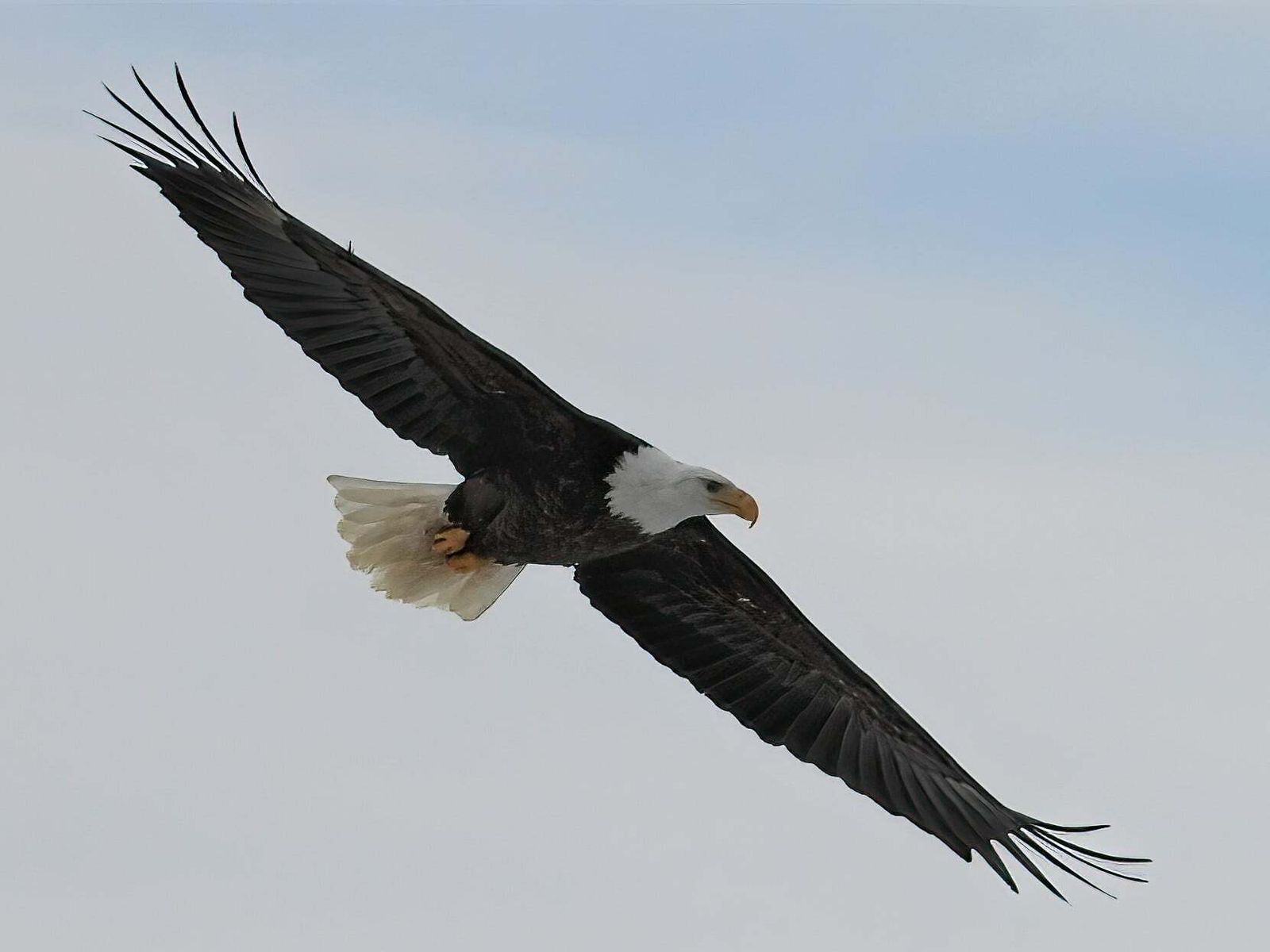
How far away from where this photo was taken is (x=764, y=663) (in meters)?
11.0

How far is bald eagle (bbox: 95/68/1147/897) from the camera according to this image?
947 centimetres

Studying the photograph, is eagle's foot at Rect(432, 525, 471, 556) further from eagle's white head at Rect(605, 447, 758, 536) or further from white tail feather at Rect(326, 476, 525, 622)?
eagle's white head at Rect(605, 447, 758, 536)

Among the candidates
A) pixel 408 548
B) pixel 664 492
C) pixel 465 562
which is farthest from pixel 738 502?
pixel 408 548

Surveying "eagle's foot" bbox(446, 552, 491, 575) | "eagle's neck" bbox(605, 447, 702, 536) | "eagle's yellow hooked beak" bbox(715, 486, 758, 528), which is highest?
"eagle's yellow hooked beak" bbox(715, 486, 758, 528)

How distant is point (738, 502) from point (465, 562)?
141 cm

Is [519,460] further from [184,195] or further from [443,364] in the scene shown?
[184,195]

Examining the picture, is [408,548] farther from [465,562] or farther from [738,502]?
[738,502]

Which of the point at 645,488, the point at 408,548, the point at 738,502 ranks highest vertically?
the point at 738,502

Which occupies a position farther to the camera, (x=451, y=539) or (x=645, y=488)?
(x=451, y=539)

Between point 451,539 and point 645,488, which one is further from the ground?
Result: point 645,488

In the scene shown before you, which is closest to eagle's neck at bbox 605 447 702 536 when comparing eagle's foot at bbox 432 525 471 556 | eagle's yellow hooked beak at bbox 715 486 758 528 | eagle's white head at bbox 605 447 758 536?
eagle's white head at bbox 605 447 758 536

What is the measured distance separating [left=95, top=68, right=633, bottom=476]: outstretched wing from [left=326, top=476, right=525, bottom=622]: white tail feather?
0.57 m

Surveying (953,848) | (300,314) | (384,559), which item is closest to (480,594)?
(384,559)

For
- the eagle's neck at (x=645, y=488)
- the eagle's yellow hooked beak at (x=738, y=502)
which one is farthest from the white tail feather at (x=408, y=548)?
the eagle's yellow hooked beak at (x=738, y=502)
